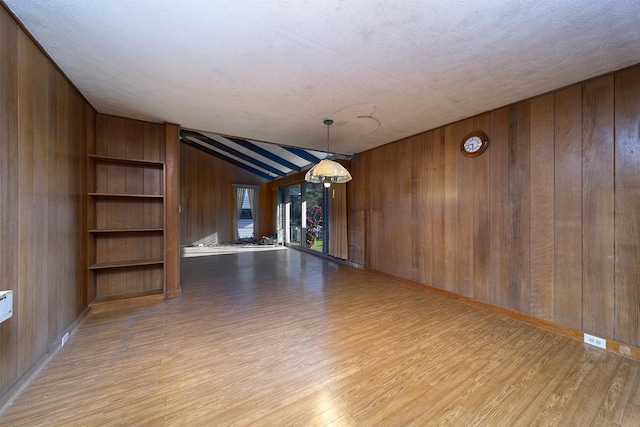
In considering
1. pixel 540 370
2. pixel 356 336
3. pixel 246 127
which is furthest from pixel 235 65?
pixel 540 370

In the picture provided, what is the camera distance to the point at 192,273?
4.89 meters

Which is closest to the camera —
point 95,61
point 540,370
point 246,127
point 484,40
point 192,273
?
point 484,40

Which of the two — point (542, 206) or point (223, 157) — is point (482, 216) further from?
point (223, 157)

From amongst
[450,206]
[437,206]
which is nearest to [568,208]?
[450,206]

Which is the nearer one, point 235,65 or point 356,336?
point 235,65

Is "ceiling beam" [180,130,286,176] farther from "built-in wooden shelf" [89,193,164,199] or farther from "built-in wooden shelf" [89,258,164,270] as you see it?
"built-in wooden shelf" [89,258,164,270]

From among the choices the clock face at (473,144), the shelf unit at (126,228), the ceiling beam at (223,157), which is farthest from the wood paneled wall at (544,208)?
the ceiling beam at (223,157)

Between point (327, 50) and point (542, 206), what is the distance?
9.21 ft

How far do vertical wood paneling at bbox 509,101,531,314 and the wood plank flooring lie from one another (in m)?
0.40

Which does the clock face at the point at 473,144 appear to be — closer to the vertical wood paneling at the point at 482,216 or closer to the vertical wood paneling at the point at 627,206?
the vertical wood paneling at the point at 482,216

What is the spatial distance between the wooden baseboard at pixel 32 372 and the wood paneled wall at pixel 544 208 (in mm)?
4431

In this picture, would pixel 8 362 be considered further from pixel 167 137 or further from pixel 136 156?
pixel 167 137

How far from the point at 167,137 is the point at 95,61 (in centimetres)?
144

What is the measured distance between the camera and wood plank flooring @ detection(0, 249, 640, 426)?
1490 mm
